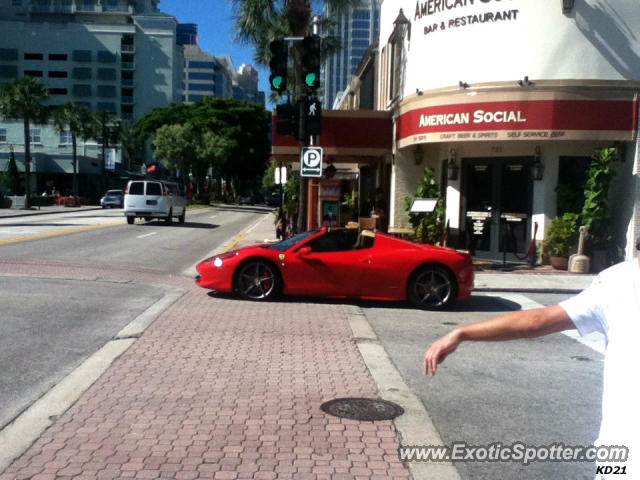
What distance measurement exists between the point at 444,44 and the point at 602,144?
4.55 meters

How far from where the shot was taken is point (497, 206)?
17844 mm

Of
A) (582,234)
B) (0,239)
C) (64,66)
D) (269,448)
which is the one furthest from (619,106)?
(64,66)

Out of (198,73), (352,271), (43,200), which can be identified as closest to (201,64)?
(198,73)

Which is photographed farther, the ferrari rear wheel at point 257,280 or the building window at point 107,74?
the building window at point 107,74

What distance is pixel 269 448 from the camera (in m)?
4.59

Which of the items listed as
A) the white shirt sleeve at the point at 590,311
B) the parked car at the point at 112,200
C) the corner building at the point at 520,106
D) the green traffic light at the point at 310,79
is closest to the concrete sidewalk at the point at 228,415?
the white shirt sleeve at the point at 590,311

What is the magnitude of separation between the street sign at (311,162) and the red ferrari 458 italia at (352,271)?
381 centimetres

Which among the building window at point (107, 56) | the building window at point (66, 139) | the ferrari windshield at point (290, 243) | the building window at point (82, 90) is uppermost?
the building window at point (107, 56)

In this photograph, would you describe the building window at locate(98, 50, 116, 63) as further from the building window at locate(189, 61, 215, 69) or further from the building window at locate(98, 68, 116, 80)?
the building window at locate(189, 61, 215, 69)

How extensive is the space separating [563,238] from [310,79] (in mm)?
7178

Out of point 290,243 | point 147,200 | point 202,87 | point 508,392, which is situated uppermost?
point 202,87

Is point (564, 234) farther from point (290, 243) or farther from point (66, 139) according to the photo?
point (66, 139)

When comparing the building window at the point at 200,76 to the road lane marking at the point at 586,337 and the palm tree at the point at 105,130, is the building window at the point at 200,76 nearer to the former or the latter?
the palm tree at the point at 105,130

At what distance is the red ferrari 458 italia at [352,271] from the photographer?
10859 mm
